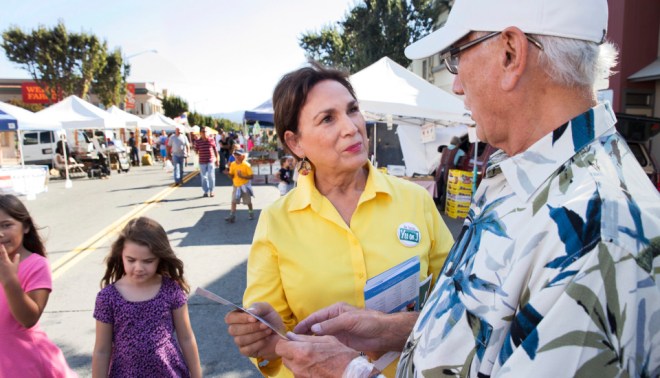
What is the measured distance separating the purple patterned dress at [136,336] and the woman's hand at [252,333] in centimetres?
111

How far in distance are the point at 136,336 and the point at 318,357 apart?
1.61 metres

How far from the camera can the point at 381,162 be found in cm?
1352

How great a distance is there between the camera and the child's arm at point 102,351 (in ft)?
7.63

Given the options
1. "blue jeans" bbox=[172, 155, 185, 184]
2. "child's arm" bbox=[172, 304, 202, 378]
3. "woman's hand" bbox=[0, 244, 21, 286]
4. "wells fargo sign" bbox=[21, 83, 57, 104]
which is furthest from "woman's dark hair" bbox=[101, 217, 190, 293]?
"wells fargo sign" bbox=[21, 83, 57, 104]

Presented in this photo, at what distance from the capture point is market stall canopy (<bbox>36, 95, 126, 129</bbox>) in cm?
1491

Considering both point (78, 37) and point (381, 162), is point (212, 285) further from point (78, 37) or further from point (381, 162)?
point (78, 37)

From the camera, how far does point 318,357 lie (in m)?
1.19

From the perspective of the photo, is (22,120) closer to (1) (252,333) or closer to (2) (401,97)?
(2) (401,97)

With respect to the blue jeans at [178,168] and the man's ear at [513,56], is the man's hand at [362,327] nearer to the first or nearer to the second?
the man's ear at [513,56]

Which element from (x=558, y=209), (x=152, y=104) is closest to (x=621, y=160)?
(x=558, y=209)

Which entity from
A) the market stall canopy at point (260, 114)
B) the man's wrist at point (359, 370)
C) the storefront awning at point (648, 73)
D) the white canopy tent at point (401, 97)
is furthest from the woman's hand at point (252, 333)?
the market stall canopy at point (260, 114)

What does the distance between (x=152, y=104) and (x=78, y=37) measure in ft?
108

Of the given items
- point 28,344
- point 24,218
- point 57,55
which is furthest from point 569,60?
point 57,55

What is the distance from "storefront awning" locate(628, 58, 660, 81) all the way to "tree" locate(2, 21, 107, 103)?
1452 inches
